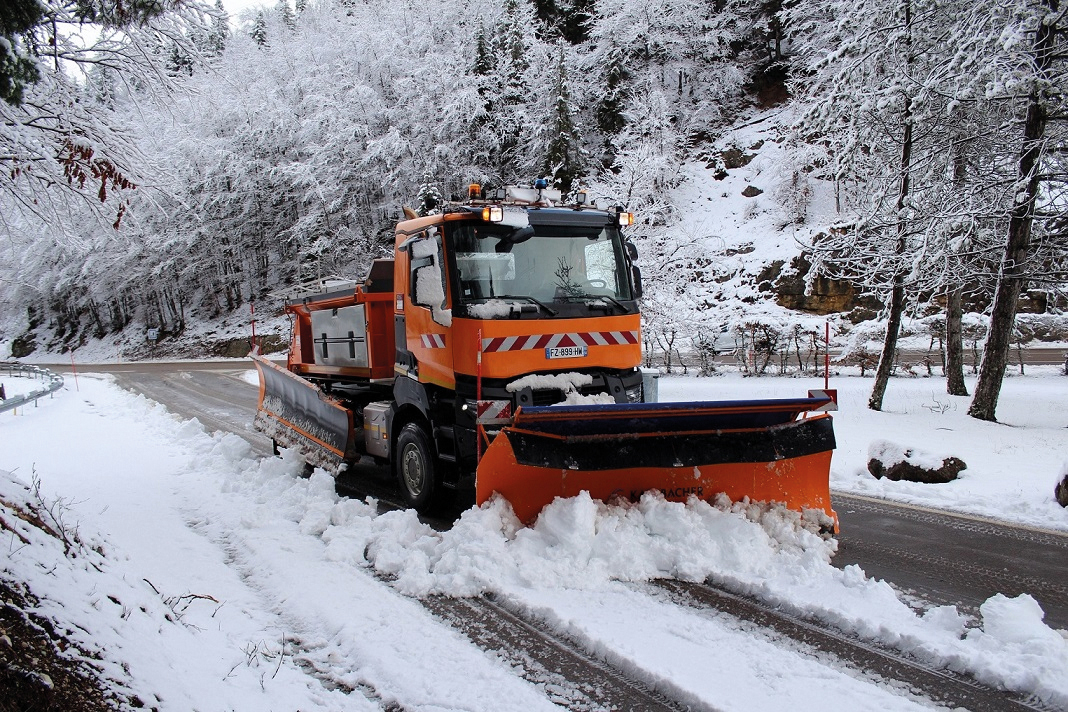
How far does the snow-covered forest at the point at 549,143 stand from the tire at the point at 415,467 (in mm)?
2398

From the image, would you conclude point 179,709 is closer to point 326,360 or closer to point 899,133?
point 326,360

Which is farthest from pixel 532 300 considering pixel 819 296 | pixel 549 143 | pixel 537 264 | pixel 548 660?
pixel 549 143

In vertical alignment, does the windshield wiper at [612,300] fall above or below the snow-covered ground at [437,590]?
above

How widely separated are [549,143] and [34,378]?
25.4m

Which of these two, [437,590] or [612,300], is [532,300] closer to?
[612,300]

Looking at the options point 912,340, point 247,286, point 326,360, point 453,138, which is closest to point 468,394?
point 326,360

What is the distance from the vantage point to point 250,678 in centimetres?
305

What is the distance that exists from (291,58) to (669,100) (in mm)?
24092

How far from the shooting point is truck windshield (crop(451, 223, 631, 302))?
227 inches

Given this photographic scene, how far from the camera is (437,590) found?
14.3ft

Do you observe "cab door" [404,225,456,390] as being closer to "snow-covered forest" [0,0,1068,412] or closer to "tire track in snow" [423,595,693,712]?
"snow-covered forest" [0,0,1068,412]

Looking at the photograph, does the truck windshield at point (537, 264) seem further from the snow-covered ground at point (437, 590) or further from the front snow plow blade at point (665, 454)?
the snow-covered ground at point (437, 590)

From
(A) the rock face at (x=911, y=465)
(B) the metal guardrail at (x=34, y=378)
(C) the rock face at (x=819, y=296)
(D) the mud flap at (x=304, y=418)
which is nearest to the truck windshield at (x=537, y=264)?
(D) the mud flap at (x=304, y=418)

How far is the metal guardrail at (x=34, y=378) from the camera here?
1499cm
